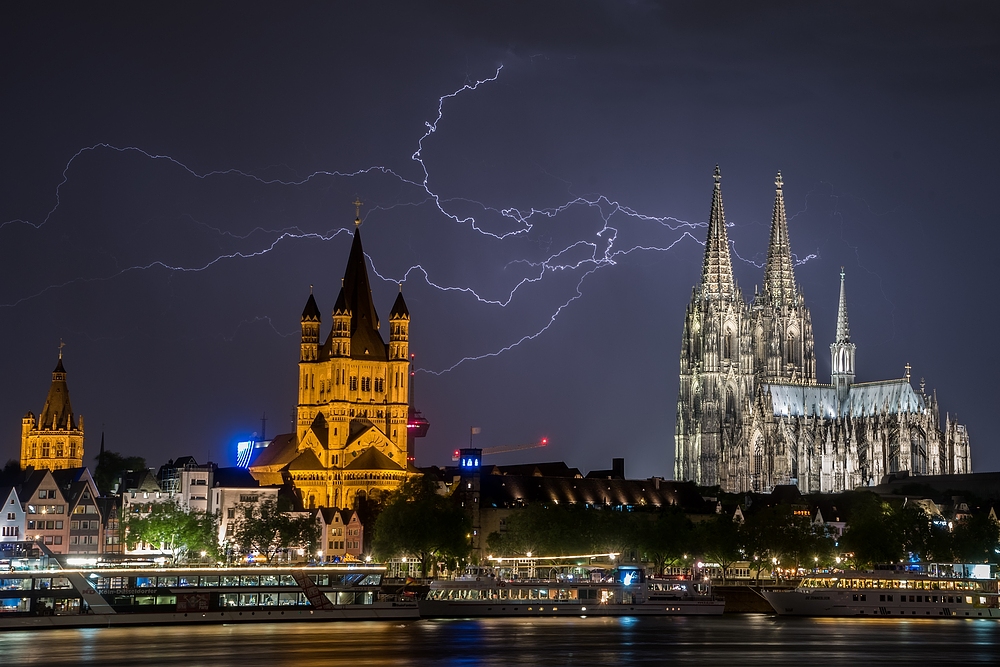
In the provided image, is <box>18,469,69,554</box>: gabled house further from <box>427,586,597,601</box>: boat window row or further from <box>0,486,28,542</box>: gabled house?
<box>427,586,597,601</box>: boat window row

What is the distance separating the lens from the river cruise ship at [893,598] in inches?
4284

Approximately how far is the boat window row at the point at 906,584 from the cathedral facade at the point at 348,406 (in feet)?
205

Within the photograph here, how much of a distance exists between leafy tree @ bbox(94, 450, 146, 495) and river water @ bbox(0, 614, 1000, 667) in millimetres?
83018

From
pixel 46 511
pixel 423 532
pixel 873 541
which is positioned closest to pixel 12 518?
pixel 46 511

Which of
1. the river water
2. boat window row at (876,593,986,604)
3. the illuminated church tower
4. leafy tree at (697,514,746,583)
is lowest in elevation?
the river water

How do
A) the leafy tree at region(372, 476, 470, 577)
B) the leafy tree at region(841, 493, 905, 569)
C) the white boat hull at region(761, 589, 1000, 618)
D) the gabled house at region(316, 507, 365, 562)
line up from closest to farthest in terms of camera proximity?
the white boat hull at region(761, 589, 1000, 618) < the leafy tree at region(372, 476, 470, 577) < the leafy tree at region(841, 493, 905, 569) < the gabled house at region(316, 507, 365, 562)

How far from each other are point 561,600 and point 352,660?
38255 millimetres

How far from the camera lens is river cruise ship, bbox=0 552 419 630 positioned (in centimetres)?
9188

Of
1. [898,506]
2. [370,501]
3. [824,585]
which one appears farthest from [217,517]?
[898,506]

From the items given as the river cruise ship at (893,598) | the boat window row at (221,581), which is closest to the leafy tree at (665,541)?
the river cruise ship at (893,598)

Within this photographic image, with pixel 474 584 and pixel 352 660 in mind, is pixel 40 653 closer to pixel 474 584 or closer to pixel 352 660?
pixel 352 660

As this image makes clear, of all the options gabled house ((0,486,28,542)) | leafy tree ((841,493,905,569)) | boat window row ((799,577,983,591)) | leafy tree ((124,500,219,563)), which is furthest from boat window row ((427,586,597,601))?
gabled house ((0,486,28,542))

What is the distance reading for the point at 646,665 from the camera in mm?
A: 71375

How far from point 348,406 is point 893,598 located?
77587 millimetres
